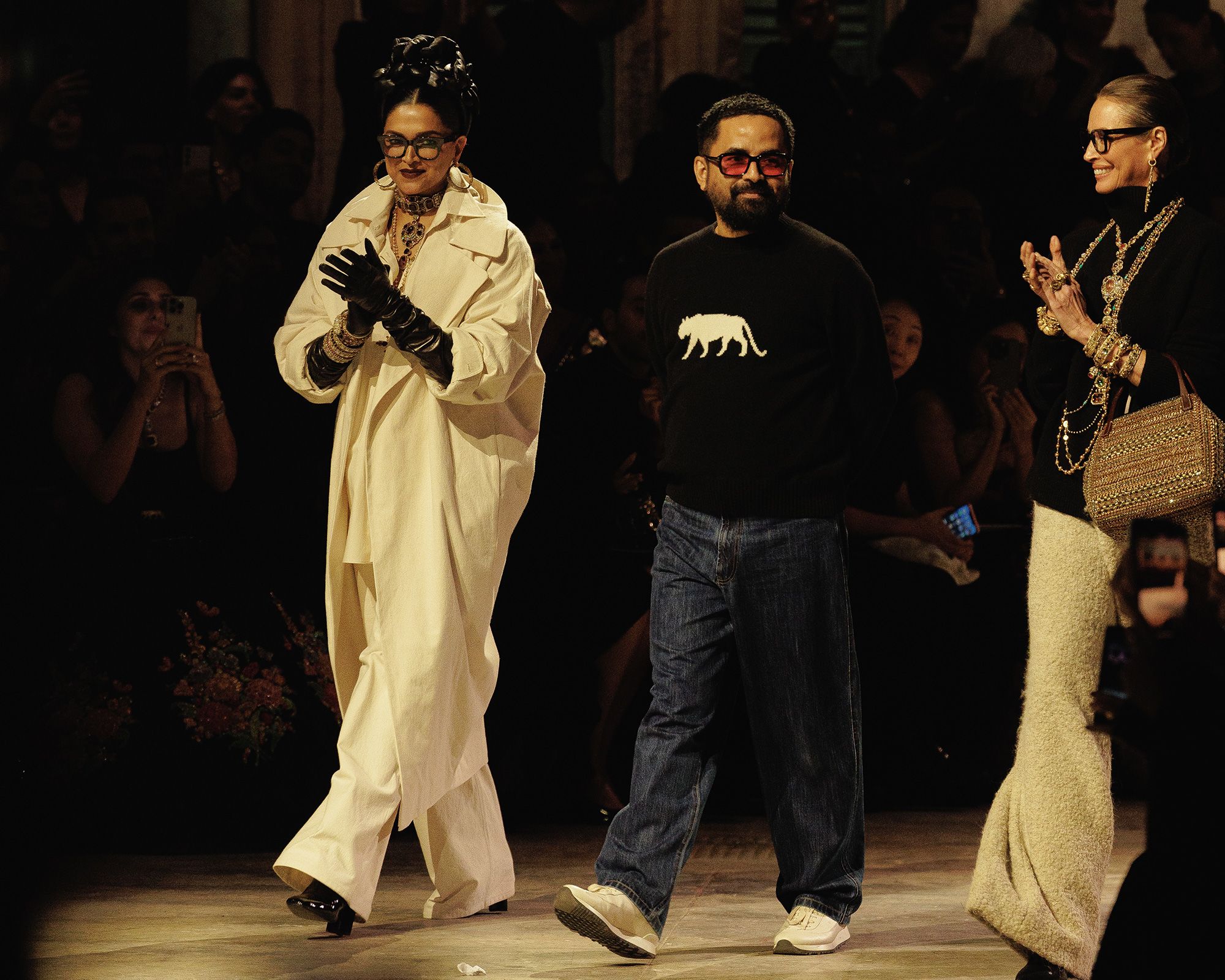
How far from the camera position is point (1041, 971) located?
390cm

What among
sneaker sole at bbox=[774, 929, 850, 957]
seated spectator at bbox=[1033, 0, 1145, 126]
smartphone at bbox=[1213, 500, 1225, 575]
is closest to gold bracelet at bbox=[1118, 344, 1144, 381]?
smartphone at bbox=[1213, 500, 1225, 575]

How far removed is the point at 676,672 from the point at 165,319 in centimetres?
261

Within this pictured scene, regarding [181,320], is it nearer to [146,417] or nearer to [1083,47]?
[146,417]

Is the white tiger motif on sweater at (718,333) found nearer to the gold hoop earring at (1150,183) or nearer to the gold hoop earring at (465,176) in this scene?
the gold hoop earring at (465,176)

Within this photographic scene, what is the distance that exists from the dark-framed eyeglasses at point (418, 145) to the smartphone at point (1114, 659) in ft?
8.08

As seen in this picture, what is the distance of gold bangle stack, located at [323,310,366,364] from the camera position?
4500 mm

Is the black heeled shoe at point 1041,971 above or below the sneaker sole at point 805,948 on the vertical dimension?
above

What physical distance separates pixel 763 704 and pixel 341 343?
124 centimetres

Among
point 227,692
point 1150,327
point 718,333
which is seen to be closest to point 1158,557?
point 1150,327

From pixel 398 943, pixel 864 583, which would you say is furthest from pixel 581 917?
pixel 864 583

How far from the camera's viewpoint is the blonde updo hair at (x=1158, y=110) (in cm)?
394

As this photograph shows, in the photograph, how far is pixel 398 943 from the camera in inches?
174

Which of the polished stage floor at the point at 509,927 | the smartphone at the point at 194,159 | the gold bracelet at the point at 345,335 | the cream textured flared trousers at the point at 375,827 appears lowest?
the polished stage floor at the point at 509,927

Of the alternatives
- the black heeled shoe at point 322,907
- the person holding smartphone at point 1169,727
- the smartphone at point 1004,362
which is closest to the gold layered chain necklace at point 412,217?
the black heeled shoe at point 322,907
